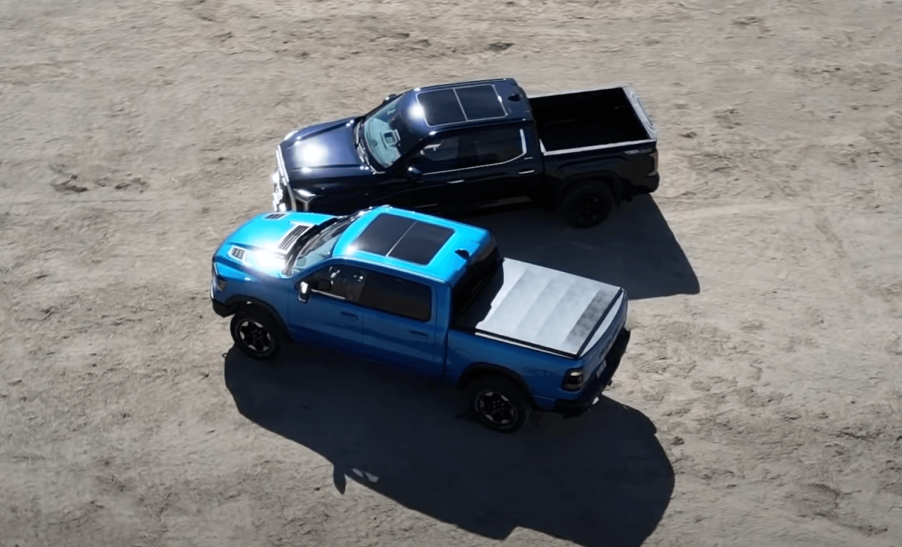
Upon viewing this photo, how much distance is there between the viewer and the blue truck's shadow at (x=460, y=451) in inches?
435

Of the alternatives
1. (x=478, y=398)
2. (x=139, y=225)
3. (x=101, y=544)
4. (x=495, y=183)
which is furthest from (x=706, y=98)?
(x=101, y=544)

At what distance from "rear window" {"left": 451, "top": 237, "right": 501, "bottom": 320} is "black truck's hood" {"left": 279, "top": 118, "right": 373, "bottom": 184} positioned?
2.40 m

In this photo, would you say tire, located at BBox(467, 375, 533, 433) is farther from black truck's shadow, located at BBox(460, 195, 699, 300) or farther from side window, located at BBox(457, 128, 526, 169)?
side window, located at BBox(457, 128, 526, 169)

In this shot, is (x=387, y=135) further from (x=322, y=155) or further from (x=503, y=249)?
(x=503, y=249)

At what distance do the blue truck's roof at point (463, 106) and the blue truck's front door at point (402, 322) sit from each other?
2862 millimetres

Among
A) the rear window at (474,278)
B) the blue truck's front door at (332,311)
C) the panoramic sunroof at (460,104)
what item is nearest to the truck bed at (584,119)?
the panoramic sunroof at (460,104)

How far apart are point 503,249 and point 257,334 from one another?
3606 millimetres

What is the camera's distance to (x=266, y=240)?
12.8 metres

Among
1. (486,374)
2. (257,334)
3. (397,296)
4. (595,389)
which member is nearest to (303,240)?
(257,334)

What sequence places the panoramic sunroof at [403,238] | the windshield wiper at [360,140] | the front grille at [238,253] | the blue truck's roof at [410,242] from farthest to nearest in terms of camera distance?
the windshield wiper at [360,140], the front grille at [238,253], the panoramic sunroof at [403,238], the blue truck's roof at [410,242]

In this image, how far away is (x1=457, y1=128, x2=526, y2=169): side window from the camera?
13.9m

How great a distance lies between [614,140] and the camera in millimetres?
15180

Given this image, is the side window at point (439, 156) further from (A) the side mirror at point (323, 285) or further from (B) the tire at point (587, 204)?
(A) the side mirror at point (323, 285)

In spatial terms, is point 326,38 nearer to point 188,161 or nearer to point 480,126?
point 188,161
